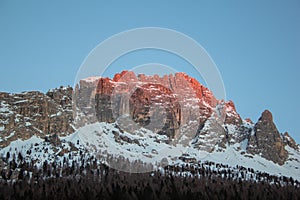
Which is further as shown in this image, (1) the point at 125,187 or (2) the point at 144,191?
(1) the point at 125,187

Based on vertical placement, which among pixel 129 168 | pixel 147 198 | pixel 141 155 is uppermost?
pixel 141 155

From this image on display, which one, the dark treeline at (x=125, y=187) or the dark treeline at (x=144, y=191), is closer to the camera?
the dark treeline at (x=144, y=191)

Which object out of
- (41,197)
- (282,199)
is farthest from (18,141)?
(282,199)

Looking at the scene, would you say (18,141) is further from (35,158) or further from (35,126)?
(35,158)

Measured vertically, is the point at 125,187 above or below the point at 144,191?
above

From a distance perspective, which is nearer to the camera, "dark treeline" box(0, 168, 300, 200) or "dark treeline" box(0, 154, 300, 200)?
"dark treeline" box(0, 168, 300, 200)

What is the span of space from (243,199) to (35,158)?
406 feet

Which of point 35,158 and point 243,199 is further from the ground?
point 35,158

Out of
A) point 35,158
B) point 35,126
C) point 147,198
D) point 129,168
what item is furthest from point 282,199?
point 35,126

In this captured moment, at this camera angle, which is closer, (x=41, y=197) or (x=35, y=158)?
(x=41, y=197)

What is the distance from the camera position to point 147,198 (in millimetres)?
29500

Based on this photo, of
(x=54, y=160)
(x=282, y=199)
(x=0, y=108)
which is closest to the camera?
(x=282, y=199)

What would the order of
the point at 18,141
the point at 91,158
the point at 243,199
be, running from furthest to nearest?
1. the point at 18,141
2. the point at 91,158
3. the point at 243,199

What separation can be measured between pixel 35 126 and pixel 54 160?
58728 millimetres
